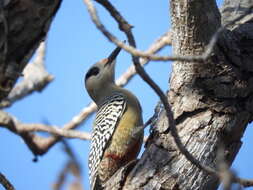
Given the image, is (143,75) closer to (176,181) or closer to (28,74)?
(176,181)

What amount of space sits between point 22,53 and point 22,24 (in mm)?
137

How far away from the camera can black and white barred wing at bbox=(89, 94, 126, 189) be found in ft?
18.5

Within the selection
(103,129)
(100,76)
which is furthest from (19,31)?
(100,76)

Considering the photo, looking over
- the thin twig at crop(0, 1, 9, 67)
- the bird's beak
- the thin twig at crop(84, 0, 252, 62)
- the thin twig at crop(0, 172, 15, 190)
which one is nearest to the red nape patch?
the bird's beak

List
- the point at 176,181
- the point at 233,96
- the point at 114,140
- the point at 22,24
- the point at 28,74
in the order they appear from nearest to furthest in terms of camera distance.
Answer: the point at 22,24 < the point at 176,181 < the point at 233,96 < the point at 114,140 < the point at 28,74

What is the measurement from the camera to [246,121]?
12.7 feet

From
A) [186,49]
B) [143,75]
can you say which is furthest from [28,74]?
[143,75]

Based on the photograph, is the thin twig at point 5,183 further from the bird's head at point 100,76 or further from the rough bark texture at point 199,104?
the bird's head at point 100,76

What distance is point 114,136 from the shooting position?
564cm

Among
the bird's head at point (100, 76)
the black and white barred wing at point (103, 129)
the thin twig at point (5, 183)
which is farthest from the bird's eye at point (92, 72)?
the thin twig at point (5, 183)

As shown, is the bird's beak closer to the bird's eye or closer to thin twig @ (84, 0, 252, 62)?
the bird's eye

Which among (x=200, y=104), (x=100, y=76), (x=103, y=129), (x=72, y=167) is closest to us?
(x=72, y=167)

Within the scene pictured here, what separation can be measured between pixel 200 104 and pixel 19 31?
7.22 feet

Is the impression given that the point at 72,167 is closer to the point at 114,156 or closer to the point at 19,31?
the point at 19,31
